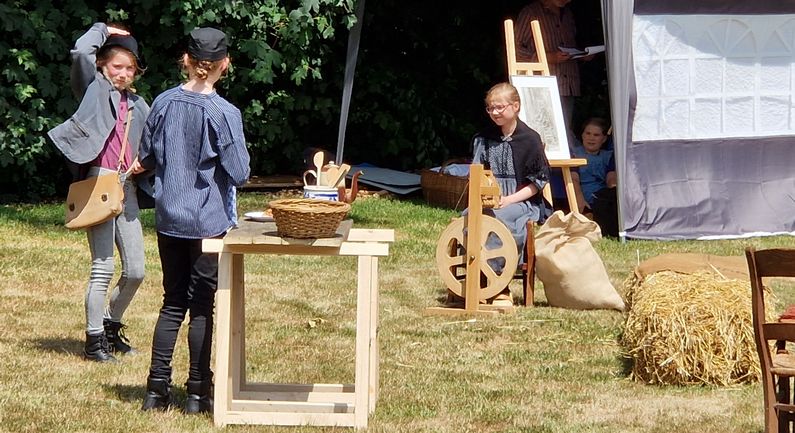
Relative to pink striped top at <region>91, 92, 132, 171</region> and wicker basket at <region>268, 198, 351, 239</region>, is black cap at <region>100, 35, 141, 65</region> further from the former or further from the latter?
wicker basket at <region>268, 198, 351, 239</region>

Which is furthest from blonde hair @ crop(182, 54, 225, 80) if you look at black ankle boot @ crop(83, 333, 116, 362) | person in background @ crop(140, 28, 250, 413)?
black ankle boot @ crop(83, 333, 116, 362)

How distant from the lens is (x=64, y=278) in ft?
28.0

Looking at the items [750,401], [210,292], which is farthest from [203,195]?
[750,401]

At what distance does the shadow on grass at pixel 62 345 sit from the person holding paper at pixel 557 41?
5833mm

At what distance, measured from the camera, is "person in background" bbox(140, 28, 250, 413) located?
5.23 m

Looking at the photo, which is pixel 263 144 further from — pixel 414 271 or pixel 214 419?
pixel 214 419

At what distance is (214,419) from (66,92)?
7.20 m

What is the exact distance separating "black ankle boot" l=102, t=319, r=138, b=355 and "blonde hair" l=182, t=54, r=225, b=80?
70.6 inches

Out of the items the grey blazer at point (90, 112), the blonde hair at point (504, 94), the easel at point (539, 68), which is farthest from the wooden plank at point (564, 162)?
the grey blazer at point (90, 112)

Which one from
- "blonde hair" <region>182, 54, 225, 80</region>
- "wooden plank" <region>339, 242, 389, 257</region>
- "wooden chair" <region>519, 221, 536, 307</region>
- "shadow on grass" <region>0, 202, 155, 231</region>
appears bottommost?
"wooden chair" <region>519, 221, 536, 307</region>

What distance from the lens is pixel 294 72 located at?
488 inches

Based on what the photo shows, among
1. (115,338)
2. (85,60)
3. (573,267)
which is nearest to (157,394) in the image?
(115,338)

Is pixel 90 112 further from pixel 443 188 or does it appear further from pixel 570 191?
pixel 443 188

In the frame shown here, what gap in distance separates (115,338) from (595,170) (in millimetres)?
5451
